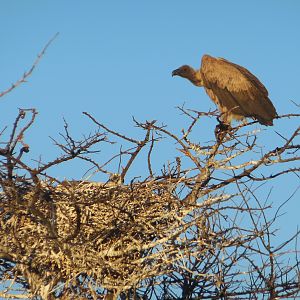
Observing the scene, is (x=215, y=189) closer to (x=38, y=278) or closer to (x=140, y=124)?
(x=140, y=124)

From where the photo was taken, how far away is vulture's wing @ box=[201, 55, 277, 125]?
14.2 metres

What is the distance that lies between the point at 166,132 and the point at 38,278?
2728 mm

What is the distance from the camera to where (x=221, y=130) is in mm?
11172

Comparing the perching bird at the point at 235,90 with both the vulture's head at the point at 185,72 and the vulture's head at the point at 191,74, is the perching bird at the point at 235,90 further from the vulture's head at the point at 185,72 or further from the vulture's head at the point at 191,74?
the vulture's head at the point at 185,72

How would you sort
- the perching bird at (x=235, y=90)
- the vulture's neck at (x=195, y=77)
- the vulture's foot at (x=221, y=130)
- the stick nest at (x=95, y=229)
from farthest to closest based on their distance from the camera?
the vulture's neck at (x=195, y=77)
the perching bird at (x=235, y=90)
the vulture's foot at (x=221, y=130)
the stick nest at (x=95, y=229)

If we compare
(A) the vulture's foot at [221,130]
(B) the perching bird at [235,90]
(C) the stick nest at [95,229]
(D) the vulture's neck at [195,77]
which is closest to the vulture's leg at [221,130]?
(A) the vulture's foot at [221,130]

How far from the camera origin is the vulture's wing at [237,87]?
14234 millimetres

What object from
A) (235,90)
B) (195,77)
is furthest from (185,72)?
(235,90)

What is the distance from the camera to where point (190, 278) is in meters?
9.20

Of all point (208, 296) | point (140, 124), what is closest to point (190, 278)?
point (208, 296)

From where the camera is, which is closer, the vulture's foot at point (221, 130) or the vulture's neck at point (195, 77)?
the vulture's foot at point (221, 130)

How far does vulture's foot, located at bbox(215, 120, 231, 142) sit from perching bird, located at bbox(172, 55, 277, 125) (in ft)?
7.18

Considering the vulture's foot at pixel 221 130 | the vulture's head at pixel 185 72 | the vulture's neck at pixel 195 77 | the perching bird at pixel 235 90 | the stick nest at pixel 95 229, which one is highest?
the vulture's head at pixel 185 72

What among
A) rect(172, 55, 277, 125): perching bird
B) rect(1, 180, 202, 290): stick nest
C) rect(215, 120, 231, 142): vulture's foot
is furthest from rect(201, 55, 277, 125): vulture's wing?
rect(1, 180, 202, 290): stick nest
